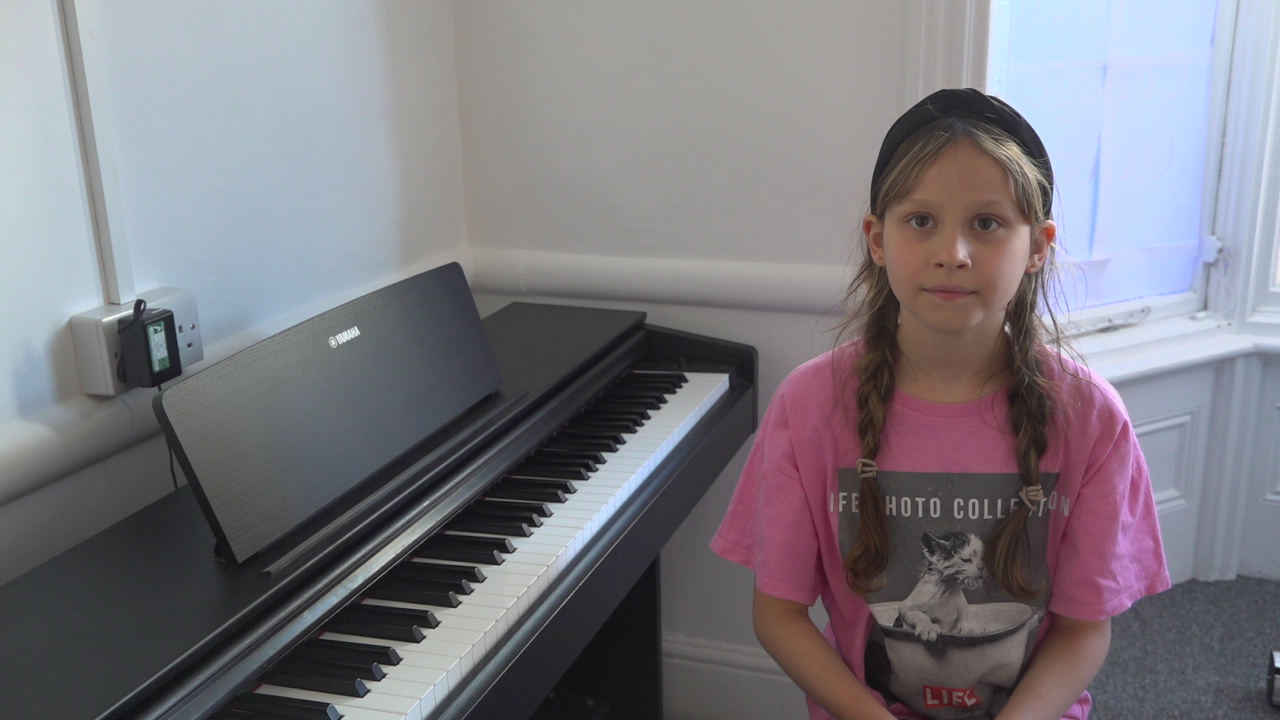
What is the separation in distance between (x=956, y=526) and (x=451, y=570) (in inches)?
23.0

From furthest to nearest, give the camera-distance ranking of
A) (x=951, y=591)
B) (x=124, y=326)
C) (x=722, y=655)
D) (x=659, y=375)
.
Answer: (x=722, y=655)
(x=659, y=375)
(x=124, y=326)
(x=951, y=591)

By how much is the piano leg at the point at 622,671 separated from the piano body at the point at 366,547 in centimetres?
37

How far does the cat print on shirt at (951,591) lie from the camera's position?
121 cm

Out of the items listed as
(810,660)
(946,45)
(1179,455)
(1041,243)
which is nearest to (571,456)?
(810,660)

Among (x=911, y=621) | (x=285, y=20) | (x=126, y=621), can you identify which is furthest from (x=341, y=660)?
(x=285, y=20)

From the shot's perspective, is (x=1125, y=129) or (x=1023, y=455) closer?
(x=1023, y=455)

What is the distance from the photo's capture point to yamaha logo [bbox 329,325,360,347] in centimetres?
133

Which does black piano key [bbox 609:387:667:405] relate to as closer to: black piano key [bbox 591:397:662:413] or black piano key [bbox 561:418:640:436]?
black piano key [bbox 591:397:662:413]

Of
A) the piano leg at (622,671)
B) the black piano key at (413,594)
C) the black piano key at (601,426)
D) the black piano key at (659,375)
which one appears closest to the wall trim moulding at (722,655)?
the piano leg at (622,671)

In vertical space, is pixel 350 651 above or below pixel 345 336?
below

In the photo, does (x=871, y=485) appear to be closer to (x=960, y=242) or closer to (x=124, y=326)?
(x=960, y=242)

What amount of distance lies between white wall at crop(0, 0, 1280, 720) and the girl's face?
818mm

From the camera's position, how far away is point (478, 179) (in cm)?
223

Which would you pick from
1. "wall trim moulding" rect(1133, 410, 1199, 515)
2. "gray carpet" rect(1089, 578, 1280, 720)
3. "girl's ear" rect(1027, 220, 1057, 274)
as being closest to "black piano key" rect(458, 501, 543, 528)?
"girl's ear" rect(1027, 220, 1057, 274)
